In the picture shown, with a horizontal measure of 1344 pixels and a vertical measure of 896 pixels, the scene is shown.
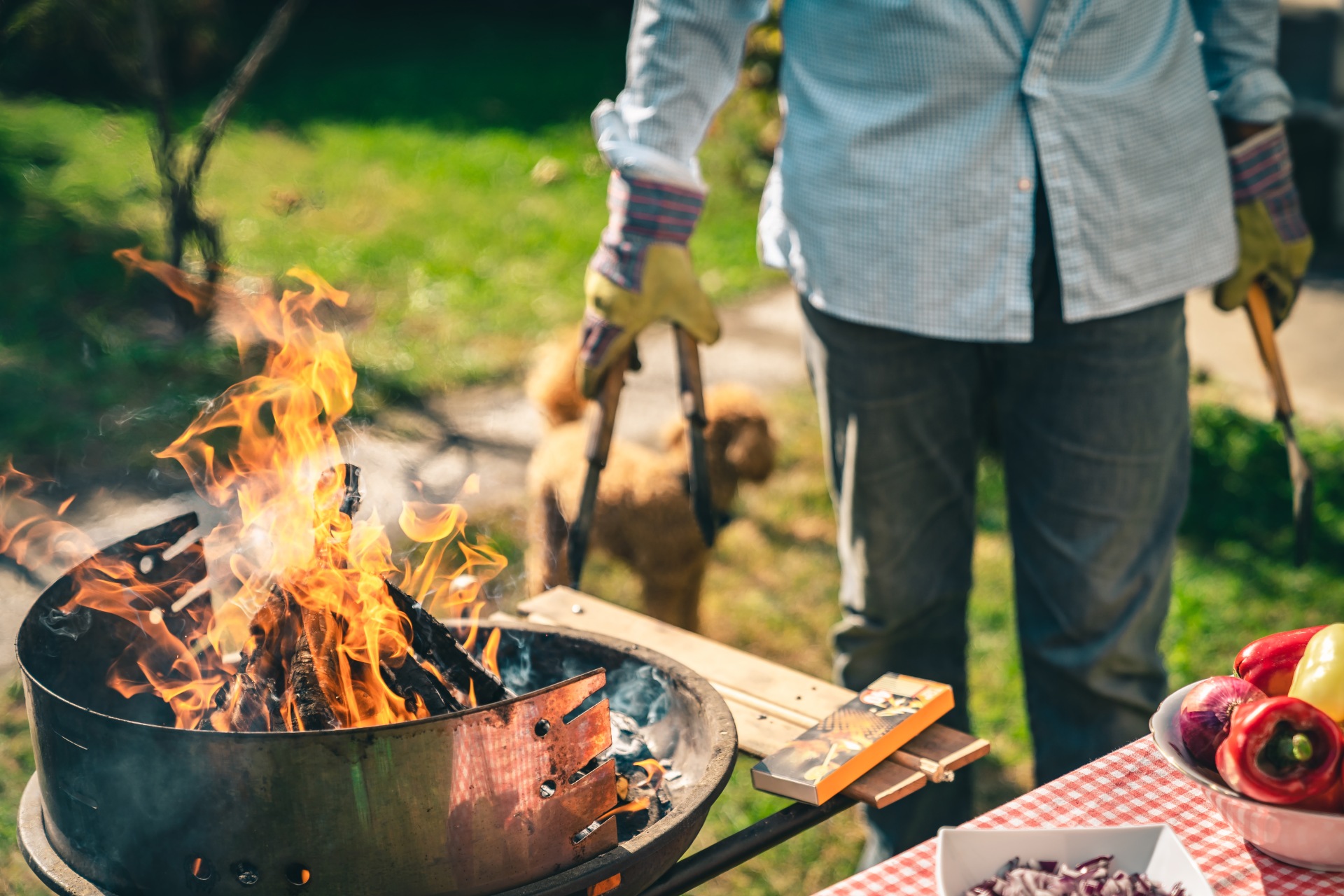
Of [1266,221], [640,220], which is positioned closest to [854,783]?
[640,220]

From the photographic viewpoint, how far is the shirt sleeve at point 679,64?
7.42 ft

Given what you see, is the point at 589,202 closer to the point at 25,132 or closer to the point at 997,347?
the point at 25,132

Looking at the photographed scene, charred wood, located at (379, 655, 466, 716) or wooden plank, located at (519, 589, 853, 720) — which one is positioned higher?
charred wood, located at (379, 655, 466, 716)

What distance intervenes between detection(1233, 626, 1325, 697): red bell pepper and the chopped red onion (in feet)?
0.98

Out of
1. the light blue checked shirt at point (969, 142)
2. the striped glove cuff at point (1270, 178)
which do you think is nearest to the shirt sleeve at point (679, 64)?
the light blue checked shirt at point (969, 142)

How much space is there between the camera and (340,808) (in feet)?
4.96

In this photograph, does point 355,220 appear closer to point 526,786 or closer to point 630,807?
point 630,807

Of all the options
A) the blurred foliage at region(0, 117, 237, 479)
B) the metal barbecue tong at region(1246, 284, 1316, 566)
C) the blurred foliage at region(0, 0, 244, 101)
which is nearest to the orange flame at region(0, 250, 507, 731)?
the metal barbecue tong at region(1246, 284, 1316, 566)

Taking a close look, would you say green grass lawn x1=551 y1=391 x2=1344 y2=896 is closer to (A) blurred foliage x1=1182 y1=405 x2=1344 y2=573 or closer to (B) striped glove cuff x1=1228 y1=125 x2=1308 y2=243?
(A) blurred foliage x1=1182 y1=405 x2=1344 y2=573

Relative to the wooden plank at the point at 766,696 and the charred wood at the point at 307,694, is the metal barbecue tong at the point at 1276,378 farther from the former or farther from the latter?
the charred wood at the point at 307,694

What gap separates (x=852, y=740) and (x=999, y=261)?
89 centimetres

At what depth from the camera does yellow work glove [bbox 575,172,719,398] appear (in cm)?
232

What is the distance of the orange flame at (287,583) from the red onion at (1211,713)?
1.00 meters

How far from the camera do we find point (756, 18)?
232cm
